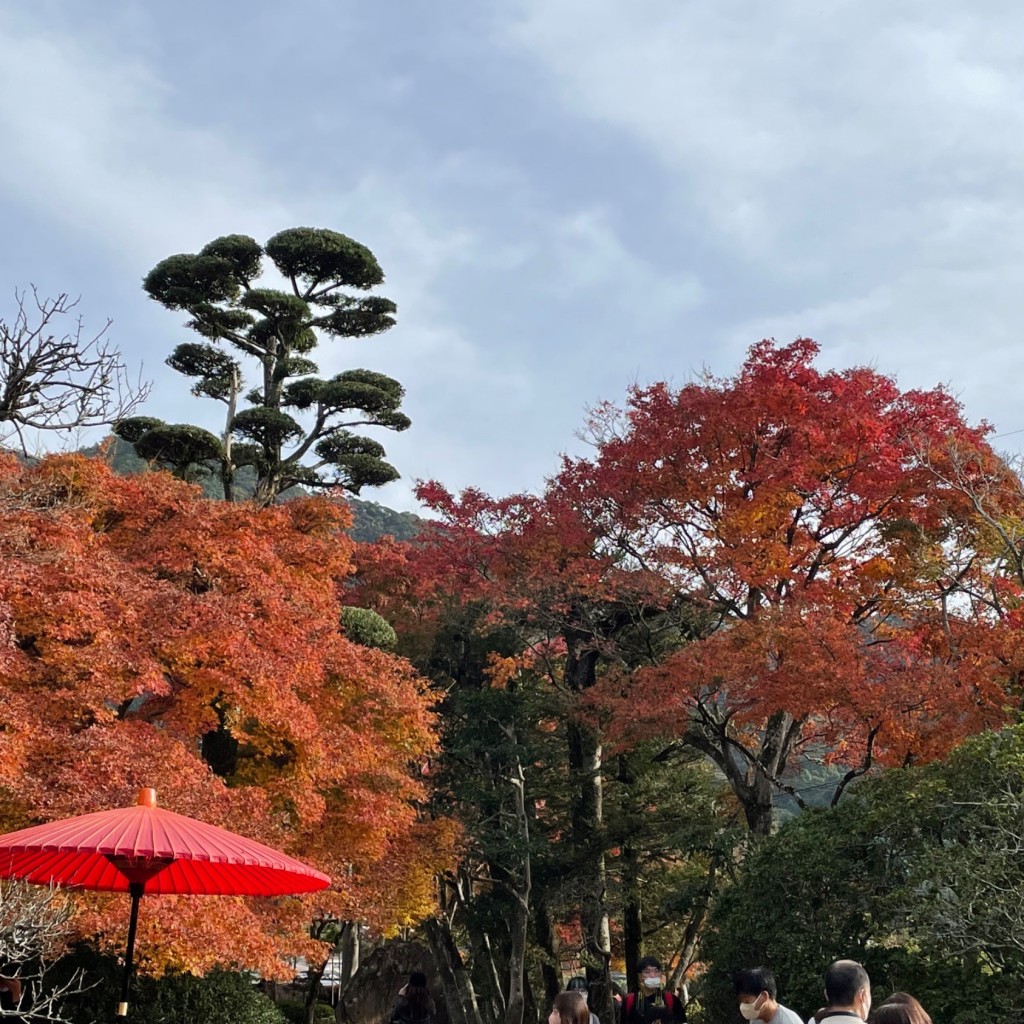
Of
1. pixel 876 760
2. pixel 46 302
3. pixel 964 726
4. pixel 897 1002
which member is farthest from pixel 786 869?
pixel 46 302

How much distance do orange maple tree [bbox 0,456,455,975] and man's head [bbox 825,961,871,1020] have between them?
21.0 ft

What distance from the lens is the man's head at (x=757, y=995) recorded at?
169 inches

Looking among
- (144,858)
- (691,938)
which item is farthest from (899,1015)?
(691,938)

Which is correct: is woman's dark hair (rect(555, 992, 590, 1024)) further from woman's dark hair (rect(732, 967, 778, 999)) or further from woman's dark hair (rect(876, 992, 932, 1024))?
woman's dark hair (rect(876, 992, 932, 1024))

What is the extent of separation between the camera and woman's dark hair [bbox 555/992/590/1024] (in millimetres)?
4699

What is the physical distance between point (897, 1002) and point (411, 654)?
15.5 meters

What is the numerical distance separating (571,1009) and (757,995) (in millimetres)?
901

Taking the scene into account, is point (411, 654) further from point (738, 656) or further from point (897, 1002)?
point (897, 1002)

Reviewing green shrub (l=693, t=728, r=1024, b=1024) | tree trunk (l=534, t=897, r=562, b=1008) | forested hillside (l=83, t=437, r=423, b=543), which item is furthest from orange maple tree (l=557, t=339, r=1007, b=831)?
forested hillside (l=83, t=437, r=423, b=543)

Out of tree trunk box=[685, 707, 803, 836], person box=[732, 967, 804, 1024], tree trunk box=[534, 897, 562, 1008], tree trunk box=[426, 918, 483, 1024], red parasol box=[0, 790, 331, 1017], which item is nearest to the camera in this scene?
person box=[732, 967, 804, 1024]

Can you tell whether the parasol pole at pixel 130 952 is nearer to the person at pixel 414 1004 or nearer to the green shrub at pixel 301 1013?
the person at pixel 414 1004

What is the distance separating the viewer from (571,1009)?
4711 mm

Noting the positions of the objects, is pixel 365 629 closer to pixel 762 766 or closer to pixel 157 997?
pixel 762 766

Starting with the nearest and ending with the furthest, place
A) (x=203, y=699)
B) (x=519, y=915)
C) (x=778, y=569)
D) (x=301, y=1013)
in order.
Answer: (x=203, y=699)
(x=778, y=569)
(x=519, y=915)
(x=301, y=1013)
